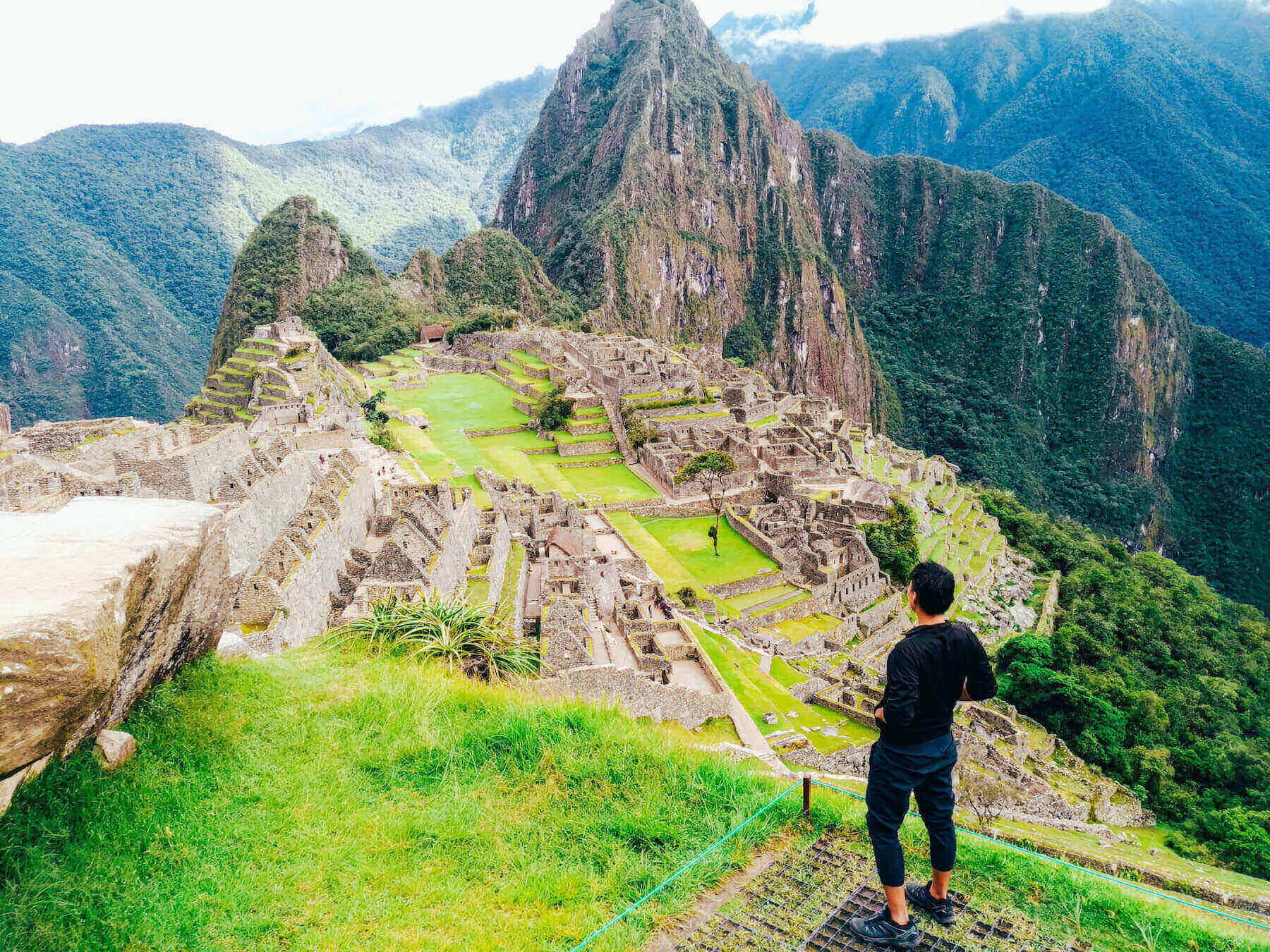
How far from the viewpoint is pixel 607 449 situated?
40.9m

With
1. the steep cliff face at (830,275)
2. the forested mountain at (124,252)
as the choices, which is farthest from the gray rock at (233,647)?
the steep cliff face at (830,275)

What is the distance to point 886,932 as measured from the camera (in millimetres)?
4629

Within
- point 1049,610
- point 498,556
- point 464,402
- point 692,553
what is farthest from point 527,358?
point 498,556

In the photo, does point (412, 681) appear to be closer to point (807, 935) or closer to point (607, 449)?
point (807, 935)

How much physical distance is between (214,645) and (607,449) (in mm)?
34677

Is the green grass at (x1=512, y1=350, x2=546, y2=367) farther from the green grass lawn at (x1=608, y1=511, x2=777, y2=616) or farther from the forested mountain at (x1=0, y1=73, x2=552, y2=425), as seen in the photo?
the forested mountain at (x1=0, y1=73, x2=552, y2=425)

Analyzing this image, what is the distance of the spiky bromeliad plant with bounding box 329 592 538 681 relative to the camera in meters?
9.22

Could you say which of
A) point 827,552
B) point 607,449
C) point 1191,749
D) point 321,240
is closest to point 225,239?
point 321,240

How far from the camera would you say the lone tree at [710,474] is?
3488cm

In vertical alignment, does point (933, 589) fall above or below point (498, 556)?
above

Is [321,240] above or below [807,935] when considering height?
above

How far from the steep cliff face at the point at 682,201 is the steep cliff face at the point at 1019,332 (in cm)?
1892

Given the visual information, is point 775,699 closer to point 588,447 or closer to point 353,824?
point 353,824

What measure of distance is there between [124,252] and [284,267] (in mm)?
37324
